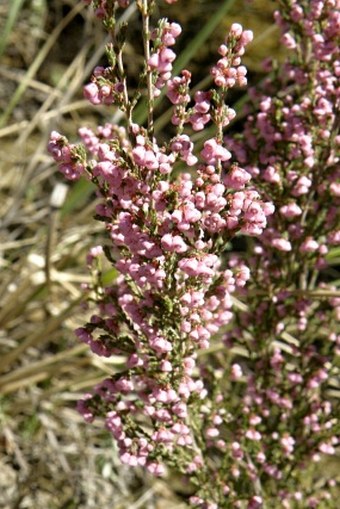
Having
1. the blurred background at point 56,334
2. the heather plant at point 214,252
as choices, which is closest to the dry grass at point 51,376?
the blurred background at point 56,334

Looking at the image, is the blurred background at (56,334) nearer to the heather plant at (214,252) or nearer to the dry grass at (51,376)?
the dry grass at (51,376)

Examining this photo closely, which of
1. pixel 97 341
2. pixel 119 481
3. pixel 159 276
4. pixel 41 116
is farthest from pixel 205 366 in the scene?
pixel 41 116

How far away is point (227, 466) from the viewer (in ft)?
7.54

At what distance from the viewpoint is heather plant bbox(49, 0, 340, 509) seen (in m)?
1.66

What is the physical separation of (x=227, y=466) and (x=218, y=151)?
1072 millimetres

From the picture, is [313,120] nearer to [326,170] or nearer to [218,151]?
[326,170]

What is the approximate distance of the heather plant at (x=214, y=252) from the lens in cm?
166

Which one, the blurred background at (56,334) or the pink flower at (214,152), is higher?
the pink flower at (214,152)

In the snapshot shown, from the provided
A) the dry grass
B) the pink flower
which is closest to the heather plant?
the pink flower

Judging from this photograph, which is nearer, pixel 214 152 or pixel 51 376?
pixel 214 152

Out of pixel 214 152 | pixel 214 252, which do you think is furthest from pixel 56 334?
pixel 214 152

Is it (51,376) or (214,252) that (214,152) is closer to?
(214,252)

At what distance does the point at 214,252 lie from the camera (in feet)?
5.88

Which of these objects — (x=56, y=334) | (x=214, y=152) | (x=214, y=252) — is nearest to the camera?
(x=214, y=152)
